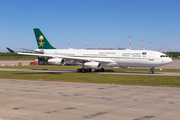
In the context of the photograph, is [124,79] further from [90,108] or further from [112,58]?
[90,108]

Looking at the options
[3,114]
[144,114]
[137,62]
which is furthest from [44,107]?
[137,62]

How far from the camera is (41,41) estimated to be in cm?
5791

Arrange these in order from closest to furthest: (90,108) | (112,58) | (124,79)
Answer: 1. (90,108)
2. (124,79)
3. (112,58)

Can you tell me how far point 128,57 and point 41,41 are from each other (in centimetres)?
2343

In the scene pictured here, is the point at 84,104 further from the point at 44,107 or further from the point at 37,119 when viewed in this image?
the point at 37,119

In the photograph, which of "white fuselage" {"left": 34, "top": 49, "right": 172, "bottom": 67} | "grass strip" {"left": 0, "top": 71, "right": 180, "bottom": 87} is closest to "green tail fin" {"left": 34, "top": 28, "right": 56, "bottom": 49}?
"white fuselage" {"left": 34, "top": 49, "right": 172, "bottom": 67}

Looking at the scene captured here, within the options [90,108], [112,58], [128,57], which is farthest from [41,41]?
[90,108]

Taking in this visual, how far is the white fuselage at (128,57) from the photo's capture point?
4603 centimetres

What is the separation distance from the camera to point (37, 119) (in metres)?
12.0

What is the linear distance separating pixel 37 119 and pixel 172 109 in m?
8.38

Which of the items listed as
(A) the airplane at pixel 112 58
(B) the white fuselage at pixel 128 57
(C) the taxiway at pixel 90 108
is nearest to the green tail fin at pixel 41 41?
(A) the airplane at pixel 112 58

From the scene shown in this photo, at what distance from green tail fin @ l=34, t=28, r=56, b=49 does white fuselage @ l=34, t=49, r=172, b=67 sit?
25.2 feet

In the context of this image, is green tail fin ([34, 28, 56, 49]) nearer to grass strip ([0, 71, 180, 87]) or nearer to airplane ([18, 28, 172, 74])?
airplane ([18, 28, 172, 74])

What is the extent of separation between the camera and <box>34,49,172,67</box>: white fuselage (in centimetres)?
4603
